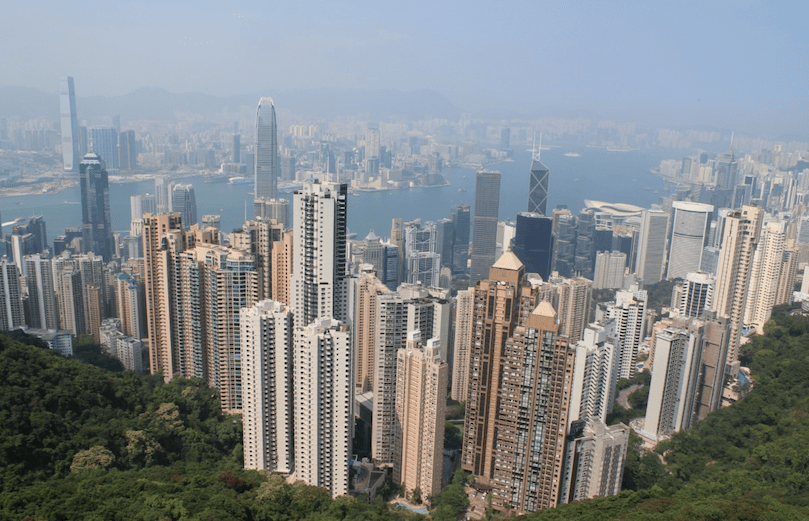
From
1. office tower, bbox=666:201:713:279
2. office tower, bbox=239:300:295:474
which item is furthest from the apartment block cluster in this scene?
office tower, bbox=666:201:713:279

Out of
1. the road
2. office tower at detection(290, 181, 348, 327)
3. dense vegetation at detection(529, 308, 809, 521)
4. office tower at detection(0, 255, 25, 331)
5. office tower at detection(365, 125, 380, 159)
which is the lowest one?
the road

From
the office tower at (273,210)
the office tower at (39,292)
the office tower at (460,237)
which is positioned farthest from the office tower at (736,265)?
the office tower at (39,292)

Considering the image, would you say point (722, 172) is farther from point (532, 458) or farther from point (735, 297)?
point (532, 458)

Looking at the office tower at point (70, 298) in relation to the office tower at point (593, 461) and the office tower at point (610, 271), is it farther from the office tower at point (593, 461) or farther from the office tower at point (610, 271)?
the office tower at point (610, 271)

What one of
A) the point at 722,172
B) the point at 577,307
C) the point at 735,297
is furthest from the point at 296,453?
the point at 722,172

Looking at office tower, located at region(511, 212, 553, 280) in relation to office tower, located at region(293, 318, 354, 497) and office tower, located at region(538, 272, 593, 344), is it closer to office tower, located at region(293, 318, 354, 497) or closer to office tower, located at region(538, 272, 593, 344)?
office tower, located at region(538, 272, 593, 344)

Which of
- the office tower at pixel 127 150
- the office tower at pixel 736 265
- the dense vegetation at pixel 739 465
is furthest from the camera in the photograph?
the office tower at pixel 127 150
